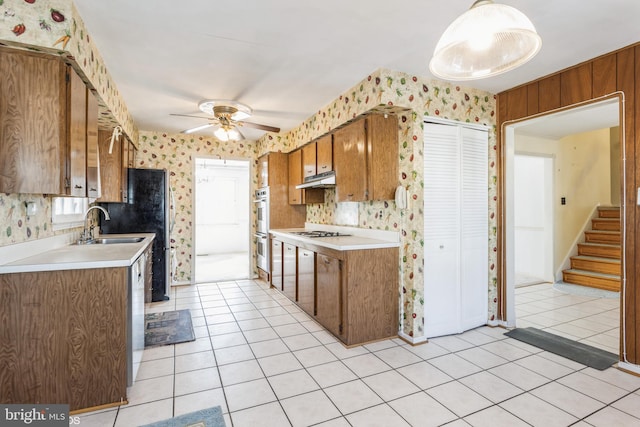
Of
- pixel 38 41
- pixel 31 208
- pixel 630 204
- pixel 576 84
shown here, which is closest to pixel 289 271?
pixel 31 208

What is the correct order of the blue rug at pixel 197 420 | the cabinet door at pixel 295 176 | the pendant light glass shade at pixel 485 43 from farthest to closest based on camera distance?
the cabinet door at pixel 295 176, the blue rug at pixel 197 420, the pendant light glass shade at pixel 485 43

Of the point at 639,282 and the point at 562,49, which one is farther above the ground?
the point at 562,49

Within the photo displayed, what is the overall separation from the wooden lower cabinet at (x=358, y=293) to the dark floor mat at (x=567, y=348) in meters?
1.28

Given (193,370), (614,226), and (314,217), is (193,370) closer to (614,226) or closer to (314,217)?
(314,217)

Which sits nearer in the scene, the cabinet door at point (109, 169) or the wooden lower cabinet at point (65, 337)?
the wooden lower cabinet at point (65, 337)

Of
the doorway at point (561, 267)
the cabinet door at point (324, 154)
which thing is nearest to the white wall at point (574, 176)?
the doorway at point (561, 267)

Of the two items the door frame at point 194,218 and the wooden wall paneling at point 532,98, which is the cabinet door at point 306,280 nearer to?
the door frame at point 194,218

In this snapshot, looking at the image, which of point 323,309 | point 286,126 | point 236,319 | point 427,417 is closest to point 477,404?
point 427,417

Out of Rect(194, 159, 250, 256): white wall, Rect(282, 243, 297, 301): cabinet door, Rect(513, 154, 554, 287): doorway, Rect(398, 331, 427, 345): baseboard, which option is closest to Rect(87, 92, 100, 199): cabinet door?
Rect(282, 243, 297, 301): cabinet door

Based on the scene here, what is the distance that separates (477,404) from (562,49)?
2710 mm

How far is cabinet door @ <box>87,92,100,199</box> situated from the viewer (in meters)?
2.46

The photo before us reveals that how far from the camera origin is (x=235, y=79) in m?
3.15

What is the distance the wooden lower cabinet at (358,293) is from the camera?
9.54 feet

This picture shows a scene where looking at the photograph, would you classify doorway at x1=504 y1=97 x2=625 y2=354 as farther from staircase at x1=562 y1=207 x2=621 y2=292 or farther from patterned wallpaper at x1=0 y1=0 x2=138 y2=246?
patterned wallpaper at x1=0 y1=0 x2=138 y2=246
